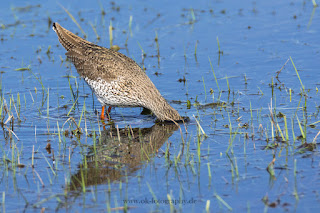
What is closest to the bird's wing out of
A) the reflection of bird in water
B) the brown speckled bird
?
the brown speckled bird

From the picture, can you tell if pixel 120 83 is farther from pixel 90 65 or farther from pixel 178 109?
pixel 178 109

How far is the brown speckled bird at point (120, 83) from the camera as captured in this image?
30.2 feet

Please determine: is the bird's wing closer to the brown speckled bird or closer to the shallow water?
the brown speckled bird

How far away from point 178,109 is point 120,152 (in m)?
2.33

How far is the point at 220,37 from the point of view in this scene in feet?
43.9

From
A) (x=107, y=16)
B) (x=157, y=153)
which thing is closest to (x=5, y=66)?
(x=107, y=16)

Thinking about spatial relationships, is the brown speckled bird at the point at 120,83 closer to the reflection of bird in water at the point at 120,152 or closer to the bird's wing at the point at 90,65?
the bird's wing at the point at 90,65

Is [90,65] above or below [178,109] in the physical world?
above

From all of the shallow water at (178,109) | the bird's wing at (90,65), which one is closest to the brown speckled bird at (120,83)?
the bird's wing at (90,65)

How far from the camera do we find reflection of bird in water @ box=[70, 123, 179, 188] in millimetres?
6816

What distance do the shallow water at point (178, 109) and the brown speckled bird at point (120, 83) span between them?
0.39 metres

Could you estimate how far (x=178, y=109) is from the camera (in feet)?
31.9

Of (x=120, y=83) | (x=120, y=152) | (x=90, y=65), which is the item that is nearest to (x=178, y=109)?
(x=120, y=83)

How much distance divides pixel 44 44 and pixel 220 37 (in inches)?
174
